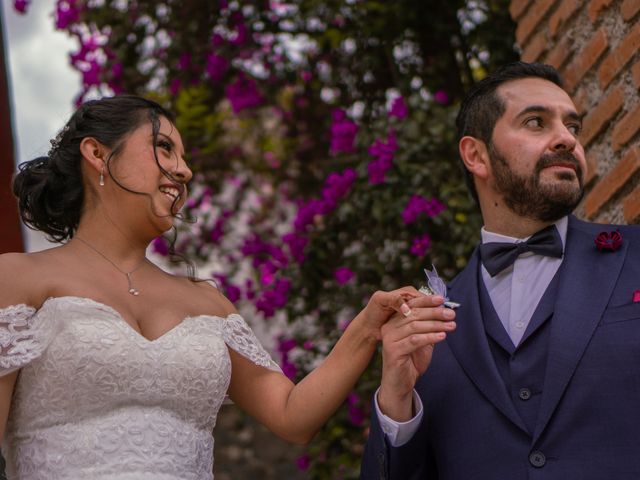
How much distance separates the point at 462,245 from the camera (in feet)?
13.9

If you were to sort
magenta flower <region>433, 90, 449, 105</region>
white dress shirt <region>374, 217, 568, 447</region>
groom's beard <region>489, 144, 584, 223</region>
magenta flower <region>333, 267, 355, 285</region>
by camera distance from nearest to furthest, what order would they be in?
white dress shirt <region>374, 217, 568, 447</region> < groom's beard <region>489, 144, 584, 223</region> < magenta flower <region>333, 267, 355, 285</region> < magenta flower <region>433, 90, 449, 105</region>

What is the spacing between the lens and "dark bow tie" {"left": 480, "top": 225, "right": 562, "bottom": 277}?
2797mm

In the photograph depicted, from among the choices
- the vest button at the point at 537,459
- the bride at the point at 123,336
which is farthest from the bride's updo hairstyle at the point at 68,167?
the vest button at the point at 537,459

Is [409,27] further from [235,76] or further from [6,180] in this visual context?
[6,180]

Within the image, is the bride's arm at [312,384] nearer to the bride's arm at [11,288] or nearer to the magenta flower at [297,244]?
the bride's arm at [11,288]

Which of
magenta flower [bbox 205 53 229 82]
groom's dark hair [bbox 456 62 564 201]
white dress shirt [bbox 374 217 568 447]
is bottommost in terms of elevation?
magenta flower [bbox 205 53 229 82]

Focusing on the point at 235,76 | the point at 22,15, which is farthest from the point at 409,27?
the point at 22,15

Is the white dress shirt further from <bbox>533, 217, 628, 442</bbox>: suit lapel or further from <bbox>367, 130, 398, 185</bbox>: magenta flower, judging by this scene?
<bbox>367, 130, 398, 185</bbox>: magenta flower

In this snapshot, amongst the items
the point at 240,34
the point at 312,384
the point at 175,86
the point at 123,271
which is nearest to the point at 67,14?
the point at 175,86

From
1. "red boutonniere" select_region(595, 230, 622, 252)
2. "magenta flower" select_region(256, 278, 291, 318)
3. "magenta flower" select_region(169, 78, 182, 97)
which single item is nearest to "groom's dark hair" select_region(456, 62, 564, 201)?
"red boutonniere" select_region(595, 230, 622, 252)

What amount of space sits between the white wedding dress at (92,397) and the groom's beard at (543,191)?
1.01 m

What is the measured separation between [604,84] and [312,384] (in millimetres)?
1347

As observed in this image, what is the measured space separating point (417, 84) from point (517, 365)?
2.80 meters

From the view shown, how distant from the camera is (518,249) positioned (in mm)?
2836
